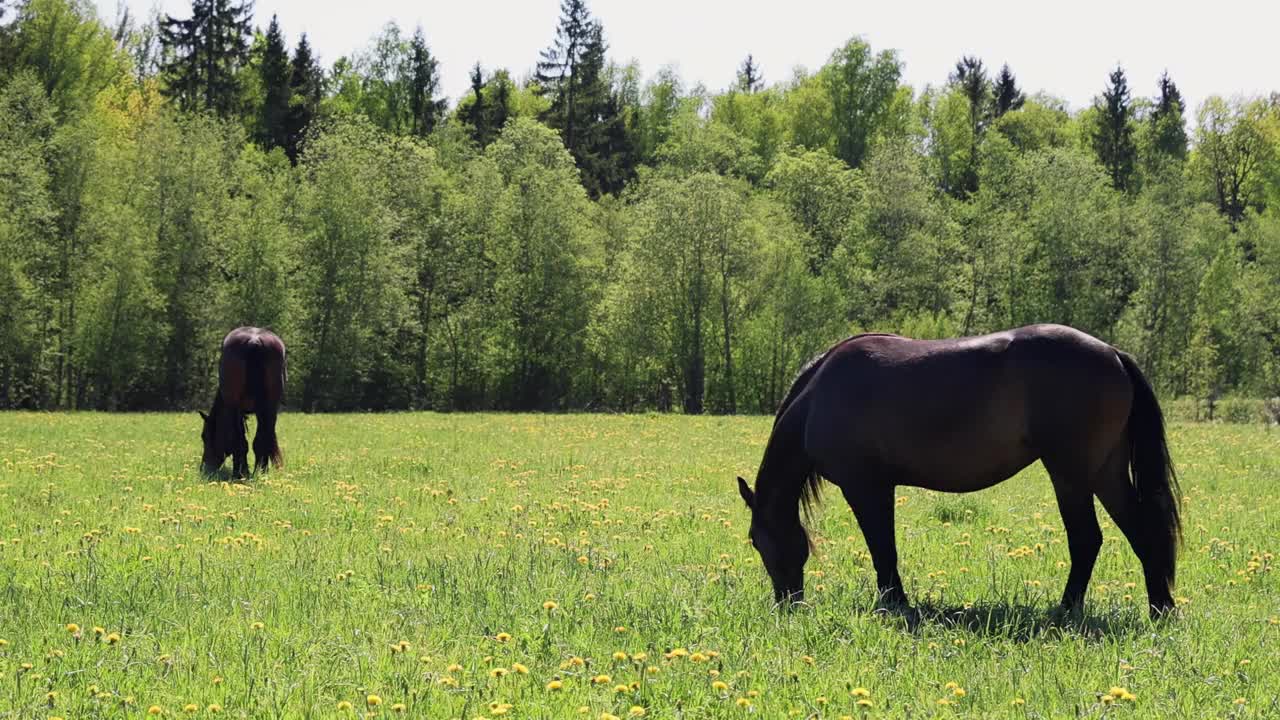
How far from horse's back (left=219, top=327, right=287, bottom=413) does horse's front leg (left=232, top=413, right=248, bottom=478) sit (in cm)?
32

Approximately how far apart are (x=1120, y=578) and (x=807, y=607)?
338 cm

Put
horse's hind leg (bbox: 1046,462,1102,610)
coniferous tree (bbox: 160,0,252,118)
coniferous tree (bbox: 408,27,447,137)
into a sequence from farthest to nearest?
1. coniferous tree (bbox: 408,27,447,137)
2. coniferous tree (bbox: 160,0,252,118)
3. horse's hind leg (bbox: 1046,462,1102,610)

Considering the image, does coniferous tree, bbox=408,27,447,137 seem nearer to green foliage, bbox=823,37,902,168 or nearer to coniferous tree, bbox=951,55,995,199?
green foliage, bbox=823,37,902,168

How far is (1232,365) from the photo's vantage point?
57062 mm

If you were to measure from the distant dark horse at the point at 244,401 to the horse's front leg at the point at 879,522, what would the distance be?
10916 mm

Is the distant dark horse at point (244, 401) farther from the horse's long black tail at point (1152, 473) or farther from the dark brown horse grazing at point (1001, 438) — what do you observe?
the horse's long black tail at point (1152, 473)

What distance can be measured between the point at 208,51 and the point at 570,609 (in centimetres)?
6495

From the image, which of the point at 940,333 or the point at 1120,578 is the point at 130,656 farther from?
the point at 940,333

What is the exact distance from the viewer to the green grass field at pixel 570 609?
17.1 ft

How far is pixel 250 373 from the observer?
1622 centimetres

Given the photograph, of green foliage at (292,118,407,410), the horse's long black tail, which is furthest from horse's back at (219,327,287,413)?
green foliage at (292,118,407,410)

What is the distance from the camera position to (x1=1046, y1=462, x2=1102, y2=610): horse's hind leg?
7.52 meters

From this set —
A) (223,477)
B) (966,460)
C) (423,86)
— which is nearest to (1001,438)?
(966,460)

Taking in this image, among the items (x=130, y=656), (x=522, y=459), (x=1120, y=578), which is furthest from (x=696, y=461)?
→ (x=130, y=656)
